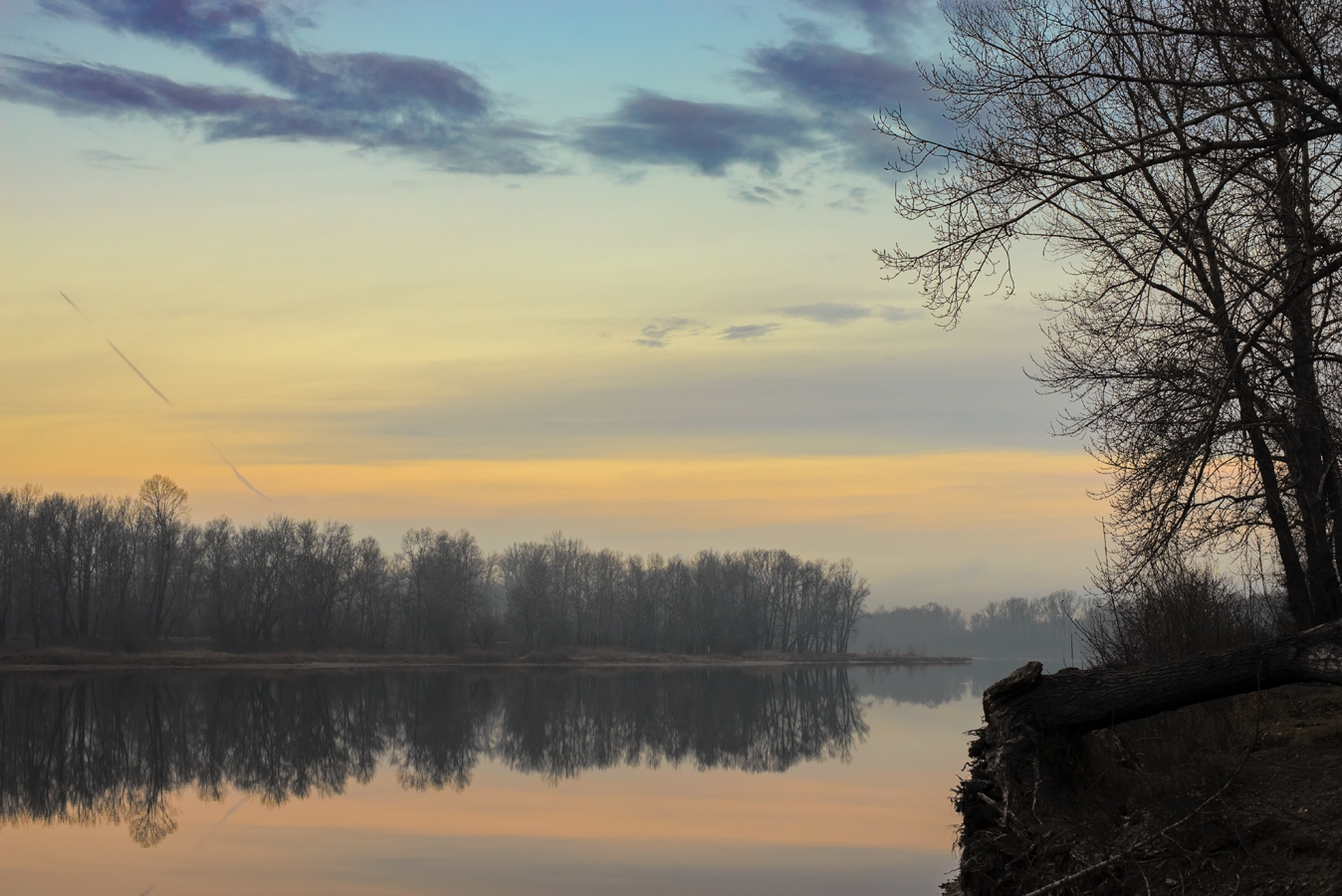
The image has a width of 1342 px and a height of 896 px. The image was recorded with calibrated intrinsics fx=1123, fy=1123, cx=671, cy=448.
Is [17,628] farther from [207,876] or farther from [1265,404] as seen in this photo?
[1265,404]

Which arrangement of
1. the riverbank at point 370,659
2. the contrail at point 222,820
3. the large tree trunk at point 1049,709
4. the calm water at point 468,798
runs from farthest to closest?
the riverbank at point 370,659, the contrail at point 222,820, the calm water at point 468,798, the large tree trunk at point 1049,709

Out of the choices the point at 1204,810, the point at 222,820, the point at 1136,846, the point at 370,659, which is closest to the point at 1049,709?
the point at 1136,846

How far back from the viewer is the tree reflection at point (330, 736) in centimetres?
2267

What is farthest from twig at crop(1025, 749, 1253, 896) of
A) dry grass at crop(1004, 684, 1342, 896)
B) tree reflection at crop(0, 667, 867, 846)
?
tree reflection at crop(0, 667, 867, 846)

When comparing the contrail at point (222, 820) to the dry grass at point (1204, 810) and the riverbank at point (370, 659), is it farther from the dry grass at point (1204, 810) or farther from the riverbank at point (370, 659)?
the riverbank at point (370, 659)

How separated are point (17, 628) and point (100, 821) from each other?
3113 inches

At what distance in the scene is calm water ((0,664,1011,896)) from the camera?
15242mm

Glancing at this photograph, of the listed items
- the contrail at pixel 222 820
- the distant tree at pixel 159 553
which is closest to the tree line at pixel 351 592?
the distant tree at pixel 159 553

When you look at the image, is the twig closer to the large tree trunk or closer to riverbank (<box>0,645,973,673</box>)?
the large tree trunk

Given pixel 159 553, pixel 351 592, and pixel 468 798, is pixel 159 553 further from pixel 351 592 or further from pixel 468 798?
pixel 468 798

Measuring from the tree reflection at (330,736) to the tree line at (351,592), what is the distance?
32174mm

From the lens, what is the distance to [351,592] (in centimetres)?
9638

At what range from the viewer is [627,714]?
132 feet

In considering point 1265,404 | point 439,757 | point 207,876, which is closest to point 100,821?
point 207,876
